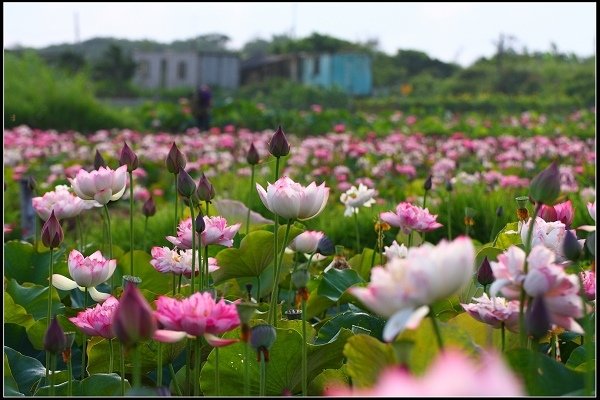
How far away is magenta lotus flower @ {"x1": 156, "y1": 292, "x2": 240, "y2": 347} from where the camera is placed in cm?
85

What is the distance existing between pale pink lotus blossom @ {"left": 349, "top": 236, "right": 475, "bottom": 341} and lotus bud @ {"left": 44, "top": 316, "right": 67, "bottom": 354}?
1.27 ft

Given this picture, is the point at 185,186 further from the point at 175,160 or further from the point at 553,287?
the point at 553,287

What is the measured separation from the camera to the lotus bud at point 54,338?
0.89 m

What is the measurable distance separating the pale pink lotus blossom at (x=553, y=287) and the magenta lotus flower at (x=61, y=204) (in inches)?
42.7

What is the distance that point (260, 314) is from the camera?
1.37 meters

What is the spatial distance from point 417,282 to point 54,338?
0.45 m

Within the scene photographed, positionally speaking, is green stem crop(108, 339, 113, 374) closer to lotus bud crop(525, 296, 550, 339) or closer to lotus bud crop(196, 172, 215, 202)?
lotus bud crop(196, 172, 215, 202)

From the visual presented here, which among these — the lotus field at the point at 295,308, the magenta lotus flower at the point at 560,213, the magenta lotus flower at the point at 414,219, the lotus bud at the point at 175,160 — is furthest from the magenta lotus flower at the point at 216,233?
the magenta lotus flower at the point at 560,213

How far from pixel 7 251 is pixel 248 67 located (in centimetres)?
3174

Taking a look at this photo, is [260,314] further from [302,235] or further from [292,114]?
[292,114]

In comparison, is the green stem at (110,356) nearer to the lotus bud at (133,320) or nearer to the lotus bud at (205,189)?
the lotus bud at (205,189)

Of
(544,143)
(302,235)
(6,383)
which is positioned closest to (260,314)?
(302,235)

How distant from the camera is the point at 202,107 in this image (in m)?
11.1

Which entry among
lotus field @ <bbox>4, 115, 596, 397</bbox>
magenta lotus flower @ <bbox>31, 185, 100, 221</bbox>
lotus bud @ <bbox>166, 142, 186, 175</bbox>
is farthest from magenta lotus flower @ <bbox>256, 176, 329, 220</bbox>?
magenta lotus flower @ <bbox>31, 185, 100, 221</bbox>
